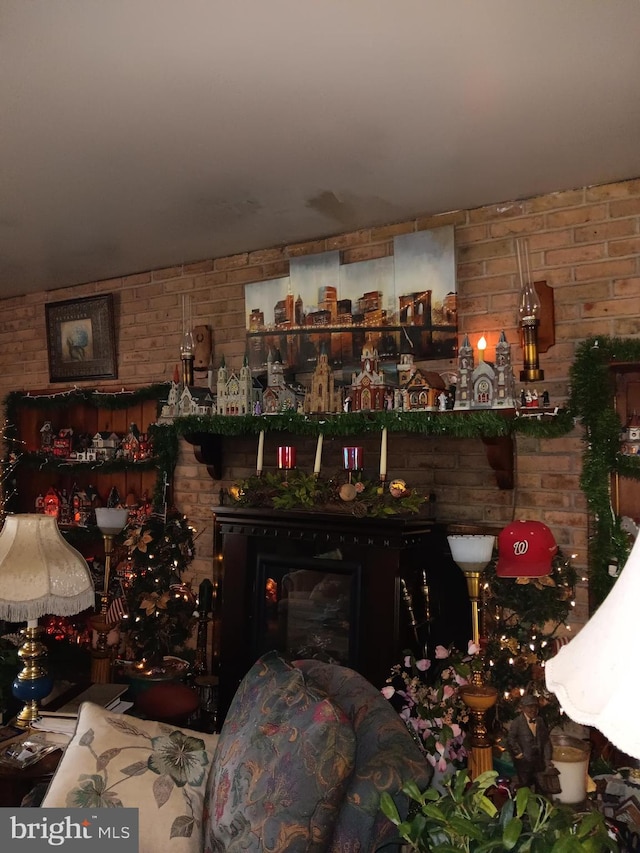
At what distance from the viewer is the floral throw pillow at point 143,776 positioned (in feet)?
5.63

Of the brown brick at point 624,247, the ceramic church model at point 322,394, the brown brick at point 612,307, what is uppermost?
the brown brick at point 624,247

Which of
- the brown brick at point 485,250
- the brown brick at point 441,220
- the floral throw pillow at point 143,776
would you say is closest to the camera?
the floral throw pillow at point 143,776

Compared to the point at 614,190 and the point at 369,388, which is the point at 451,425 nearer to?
the point at 369,388

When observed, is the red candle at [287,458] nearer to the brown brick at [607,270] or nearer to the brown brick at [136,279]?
Result: the brown brick at [607,270]

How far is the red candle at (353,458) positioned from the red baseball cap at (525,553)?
2.59 ft

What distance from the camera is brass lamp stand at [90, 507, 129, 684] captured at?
159 inches

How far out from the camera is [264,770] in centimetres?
161

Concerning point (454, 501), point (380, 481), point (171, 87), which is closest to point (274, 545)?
point (380, 481)

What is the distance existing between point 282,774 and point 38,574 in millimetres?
1260

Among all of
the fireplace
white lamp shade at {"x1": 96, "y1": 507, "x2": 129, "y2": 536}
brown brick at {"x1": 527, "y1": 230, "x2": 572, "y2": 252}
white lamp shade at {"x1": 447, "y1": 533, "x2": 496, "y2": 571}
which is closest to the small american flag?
white lamp shade at {"x1": 96, "y1": 507, "x2": 129, "y2": 536}

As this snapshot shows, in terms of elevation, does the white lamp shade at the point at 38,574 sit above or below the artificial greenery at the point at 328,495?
below

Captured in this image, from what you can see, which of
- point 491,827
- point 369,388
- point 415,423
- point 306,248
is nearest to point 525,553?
point 415,423

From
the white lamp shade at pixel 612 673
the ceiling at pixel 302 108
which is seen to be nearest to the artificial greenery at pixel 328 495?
the ceiling at pixel 302 108

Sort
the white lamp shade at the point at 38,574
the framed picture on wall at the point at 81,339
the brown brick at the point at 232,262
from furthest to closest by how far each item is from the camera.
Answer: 1. the framed picture on wall at the point at 81,339
2. the brown brick at the point at 232,262
3. the white lamp shade at the point at 38,574
